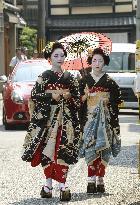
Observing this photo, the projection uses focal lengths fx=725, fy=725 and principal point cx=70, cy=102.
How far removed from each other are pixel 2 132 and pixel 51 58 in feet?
23.1

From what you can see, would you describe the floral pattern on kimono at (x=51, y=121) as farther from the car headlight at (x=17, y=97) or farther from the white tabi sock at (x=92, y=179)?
the car headlight at (x=17, y=97)

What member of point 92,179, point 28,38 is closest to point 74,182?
point 92,179

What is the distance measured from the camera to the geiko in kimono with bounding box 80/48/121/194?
786 cm

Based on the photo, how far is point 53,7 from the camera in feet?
127

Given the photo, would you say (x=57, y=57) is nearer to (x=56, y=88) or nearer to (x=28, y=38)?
(x=56, y=88)

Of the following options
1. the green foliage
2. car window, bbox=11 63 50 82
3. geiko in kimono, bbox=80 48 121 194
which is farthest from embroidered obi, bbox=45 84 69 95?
the green foliage

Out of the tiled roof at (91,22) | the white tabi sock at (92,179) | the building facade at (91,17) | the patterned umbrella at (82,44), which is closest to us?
the white tabi sock at (92,179)

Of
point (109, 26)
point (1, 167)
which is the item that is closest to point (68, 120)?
point (1, 167)

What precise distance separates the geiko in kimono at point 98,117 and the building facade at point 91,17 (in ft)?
98.8

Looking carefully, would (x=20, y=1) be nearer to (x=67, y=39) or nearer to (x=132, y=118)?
(x=132, y=118)

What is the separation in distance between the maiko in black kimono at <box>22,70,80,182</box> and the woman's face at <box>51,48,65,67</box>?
107 mm

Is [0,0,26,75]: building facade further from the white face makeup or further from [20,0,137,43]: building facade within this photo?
the white face makeup

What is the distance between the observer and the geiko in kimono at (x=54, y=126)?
7.53 m

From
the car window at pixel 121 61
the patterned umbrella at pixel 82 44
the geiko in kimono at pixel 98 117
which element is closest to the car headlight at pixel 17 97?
the car window at pixel 121 61
